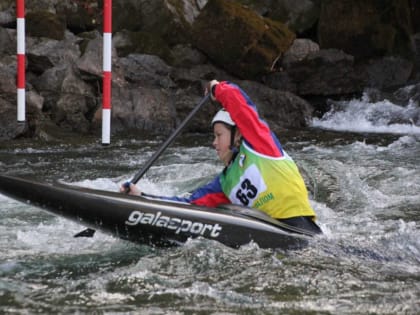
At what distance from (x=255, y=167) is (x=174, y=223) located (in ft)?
1.67

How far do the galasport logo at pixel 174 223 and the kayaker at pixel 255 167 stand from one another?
0.30m

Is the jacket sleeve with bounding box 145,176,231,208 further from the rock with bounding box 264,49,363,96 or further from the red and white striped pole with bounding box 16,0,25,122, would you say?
the rock with bounding box 264,49,363,96

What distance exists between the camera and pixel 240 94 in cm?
377

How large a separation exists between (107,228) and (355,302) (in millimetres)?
1281

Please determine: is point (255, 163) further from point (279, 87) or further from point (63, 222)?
point (279, 87)

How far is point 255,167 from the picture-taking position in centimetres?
363

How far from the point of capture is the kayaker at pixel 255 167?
3.63 metres

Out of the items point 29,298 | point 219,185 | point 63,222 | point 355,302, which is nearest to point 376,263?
point 355,302

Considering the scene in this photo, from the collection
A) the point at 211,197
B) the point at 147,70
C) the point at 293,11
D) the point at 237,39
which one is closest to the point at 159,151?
the point at 211,197

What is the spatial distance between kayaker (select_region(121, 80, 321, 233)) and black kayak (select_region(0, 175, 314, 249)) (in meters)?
0.10

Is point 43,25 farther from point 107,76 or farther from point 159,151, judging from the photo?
point 159,151

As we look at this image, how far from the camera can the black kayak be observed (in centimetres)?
341

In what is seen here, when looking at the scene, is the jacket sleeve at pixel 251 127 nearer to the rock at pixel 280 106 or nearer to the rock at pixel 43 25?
the rock at pixel 280 106

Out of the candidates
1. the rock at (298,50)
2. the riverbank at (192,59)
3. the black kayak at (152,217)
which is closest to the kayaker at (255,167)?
the black kayak at (152,217)
